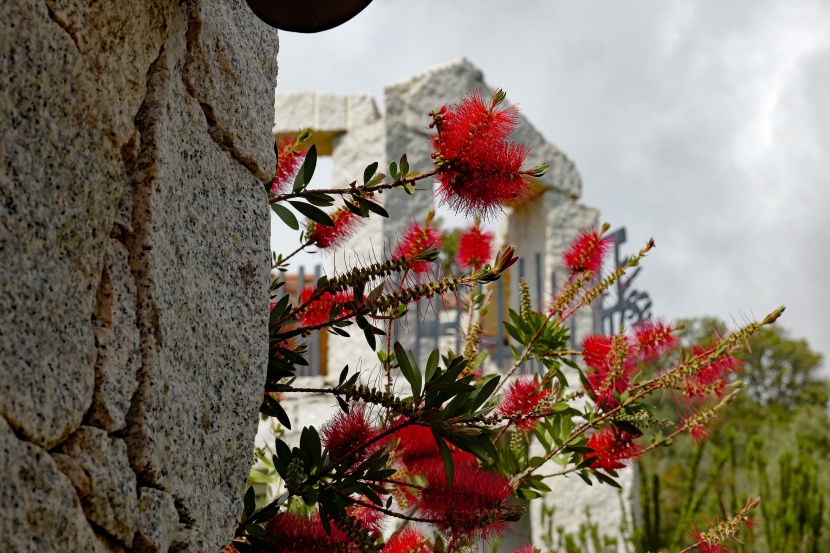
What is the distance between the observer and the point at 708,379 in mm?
1947

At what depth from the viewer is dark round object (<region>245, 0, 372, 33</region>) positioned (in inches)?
45.5

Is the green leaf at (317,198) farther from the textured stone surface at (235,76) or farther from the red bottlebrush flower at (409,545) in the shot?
the red bottlebrush flower at (409,545)

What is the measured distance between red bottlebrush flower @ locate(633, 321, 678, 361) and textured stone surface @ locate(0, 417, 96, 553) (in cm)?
136

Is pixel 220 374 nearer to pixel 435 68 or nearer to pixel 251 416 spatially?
pixel 251 416

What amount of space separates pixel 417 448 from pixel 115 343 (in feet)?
2.80

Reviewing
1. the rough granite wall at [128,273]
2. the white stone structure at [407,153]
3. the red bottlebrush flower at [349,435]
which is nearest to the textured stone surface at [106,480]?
the rough granite wall at [128,273]

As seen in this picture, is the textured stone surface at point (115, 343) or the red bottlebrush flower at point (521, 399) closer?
the textured stone surface at point (115, 343)

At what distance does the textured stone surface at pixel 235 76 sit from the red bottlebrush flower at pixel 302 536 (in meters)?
0.54

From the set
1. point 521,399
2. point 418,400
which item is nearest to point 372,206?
point 418,400

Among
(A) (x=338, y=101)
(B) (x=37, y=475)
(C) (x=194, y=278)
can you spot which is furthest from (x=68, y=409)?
(A) (x=338, y=101)

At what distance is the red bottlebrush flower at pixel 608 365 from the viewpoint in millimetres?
1854

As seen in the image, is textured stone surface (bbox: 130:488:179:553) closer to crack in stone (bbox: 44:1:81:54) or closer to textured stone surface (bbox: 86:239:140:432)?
textured stone surface (bbox: 86:239:140:432)

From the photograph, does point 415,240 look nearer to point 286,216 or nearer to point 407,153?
point 286,216

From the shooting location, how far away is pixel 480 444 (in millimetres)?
1431
